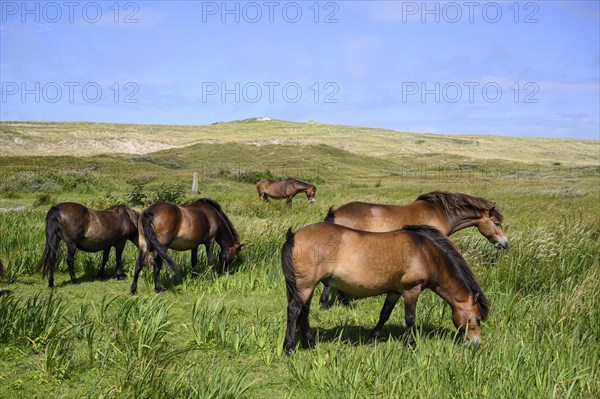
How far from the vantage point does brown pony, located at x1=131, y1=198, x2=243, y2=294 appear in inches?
367

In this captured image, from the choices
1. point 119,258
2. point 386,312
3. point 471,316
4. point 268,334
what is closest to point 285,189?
point 119,258

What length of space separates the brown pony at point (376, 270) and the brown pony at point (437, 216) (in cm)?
258

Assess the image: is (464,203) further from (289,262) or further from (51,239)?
(51,239)

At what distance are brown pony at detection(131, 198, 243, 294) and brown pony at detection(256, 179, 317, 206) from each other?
14.3 meters

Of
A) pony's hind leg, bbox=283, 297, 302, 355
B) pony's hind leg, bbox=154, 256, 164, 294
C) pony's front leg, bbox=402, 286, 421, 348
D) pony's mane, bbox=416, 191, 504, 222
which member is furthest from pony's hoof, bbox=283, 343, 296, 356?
pony's mane, bbox=416, 191, 504, 222

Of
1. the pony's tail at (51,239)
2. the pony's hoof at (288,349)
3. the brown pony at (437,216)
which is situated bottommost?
the pony's hoof at (288,349)

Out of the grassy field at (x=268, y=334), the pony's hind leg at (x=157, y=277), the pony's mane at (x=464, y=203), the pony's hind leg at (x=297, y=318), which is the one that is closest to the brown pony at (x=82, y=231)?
the grassy field at (x=268, y=334)

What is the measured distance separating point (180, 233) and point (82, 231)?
1902mm

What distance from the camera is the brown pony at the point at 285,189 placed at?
81.8 ft

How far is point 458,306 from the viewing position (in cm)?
642

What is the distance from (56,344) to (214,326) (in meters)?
1.90

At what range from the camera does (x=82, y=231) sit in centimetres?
987

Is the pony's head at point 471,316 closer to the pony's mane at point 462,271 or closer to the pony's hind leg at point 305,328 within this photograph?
the pony's mane at point 462,271

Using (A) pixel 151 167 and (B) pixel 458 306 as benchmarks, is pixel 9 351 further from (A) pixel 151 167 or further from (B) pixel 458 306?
(A) pixel 151 167
